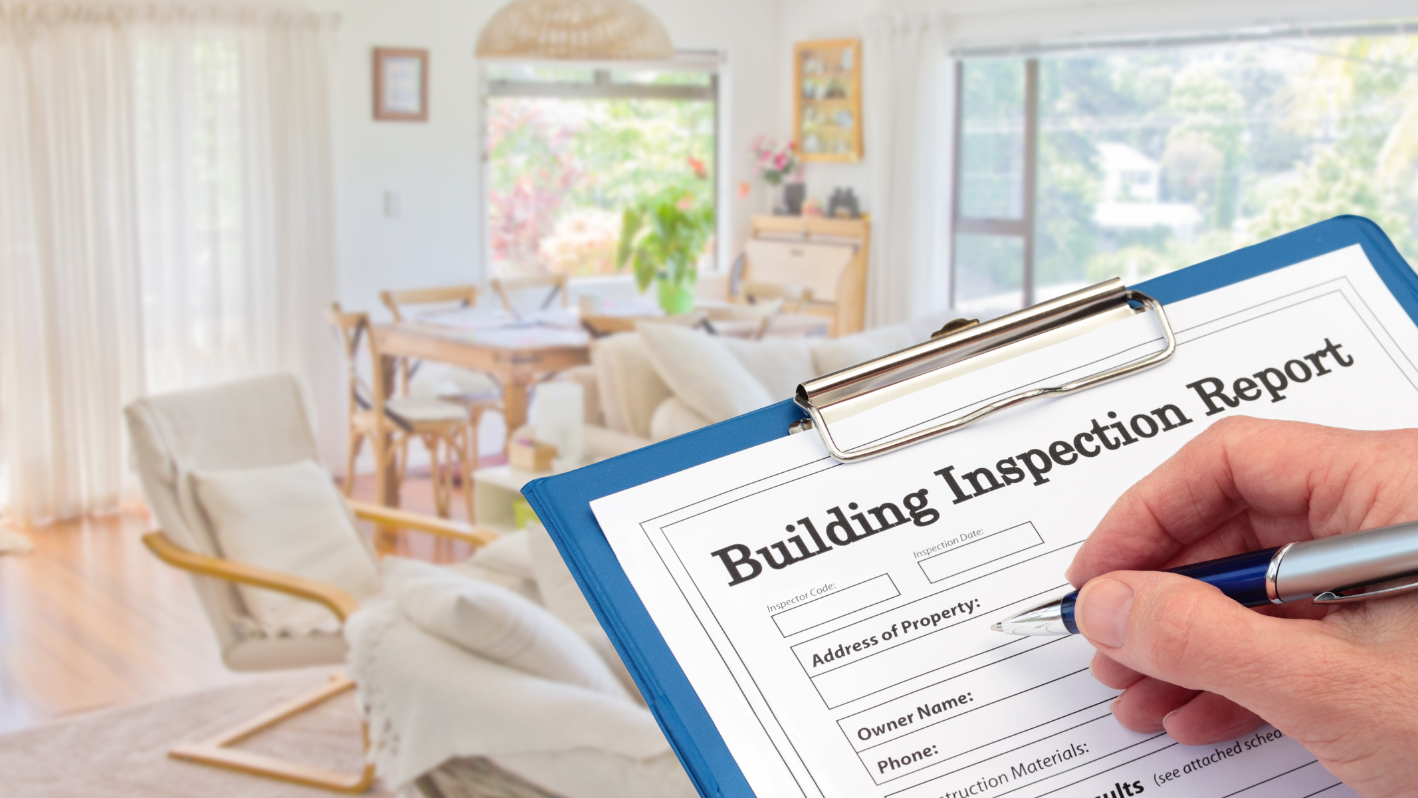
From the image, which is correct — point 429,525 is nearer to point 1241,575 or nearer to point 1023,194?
point 1241,575

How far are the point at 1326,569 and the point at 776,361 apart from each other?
3.13 metres

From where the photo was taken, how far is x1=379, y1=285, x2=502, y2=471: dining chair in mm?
4711

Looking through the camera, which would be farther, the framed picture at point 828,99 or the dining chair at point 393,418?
the framed picture at point 828,99

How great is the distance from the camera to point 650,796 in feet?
4.89

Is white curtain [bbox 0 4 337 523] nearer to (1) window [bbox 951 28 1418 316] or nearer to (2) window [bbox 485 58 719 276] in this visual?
(2) window [bbox 485 58 719 276]

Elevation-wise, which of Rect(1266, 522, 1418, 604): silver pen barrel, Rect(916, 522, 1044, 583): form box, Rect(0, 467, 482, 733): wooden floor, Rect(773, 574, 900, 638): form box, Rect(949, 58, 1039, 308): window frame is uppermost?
Rect(949, 58, 1039, 308): window frame

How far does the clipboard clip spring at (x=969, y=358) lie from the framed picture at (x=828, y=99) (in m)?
5.84

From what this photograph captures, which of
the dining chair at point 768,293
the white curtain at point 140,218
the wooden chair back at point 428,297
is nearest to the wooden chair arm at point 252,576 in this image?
the white curtain at point 140,218

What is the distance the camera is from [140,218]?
456cm

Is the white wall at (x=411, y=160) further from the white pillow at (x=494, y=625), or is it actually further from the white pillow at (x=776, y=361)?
the white pillow at (x=494, y=625)

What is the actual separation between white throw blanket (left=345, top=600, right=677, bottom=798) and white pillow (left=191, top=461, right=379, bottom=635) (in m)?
0.85

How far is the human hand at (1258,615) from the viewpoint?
38 cm

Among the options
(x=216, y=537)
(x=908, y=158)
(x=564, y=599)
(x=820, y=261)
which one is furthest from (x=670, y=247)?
(x=564, y=599)

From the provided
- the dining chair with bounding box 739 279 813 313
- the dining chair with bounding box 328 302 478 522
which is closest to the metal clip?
the dining chair with bounding box 328 302 478 522
